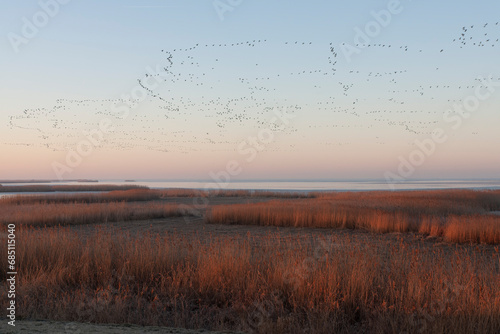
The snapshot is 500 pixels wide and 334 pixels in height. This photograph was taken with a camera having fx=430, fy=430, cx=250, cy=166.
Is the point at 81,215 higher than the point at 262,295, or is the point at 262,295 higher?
the point at 262,295

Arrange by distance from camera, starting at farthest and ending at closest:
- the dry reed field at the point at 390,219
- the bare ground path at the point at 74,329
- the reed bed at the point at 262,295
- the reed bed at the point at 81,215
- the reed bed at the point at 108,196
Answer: the reed bed at the point at 108,196 → the reed bed at the point at 81,215 → the dry reed field at the point at 390,219 → the reed bed at the point at 262,295 → the bare ground path at the point at 74,329

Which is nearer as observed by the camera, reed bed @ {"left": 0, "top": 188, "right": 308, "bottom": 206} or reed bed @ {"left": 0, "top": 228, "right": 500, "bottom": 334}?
reed bed @ {"left": 0, "top": 228, "right": 500, "bottom": 334}

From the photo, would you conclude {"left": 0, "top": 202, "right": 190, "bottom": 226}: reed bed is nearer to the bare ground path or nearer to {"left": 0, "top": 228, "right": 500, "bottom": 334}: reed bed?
{"left": 0, "top": 228, "right": 500, "bottom": 334}: reed bed

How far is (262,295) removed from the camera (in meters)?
6.52

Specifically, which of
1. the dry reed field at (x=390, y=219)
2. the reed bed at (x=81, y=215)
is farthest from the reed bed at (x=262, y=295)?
the reed bed at (x=81, y=215)

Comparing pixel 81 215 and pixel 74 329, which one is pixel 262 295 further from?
pixel 81 215

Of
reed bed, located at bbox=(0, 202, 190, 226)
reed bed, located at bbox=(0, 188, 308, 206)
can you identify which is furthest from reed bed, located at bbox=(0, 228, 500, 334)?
reed bed, located at bbox=(0, 188, 308, 206)

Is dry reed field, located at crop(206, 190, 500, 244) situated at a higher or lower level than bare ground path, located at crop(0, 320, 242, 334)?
lower

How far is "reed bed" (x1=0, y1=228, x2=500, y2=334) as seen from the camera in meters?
5.85

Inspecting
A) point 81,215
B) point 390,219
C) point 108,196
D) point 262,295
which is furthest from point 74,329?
point 108,196

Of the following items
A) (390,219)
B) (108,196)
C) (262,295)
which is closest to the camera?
(262,295)

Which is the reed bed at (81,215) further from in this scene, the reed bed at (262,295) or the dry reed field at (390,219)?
the reed bed at (262,295)

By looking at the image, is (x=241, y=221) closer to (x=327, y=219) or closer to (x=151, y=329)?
(x=327, y=219)

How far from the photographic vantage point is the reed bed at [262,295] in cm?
585
